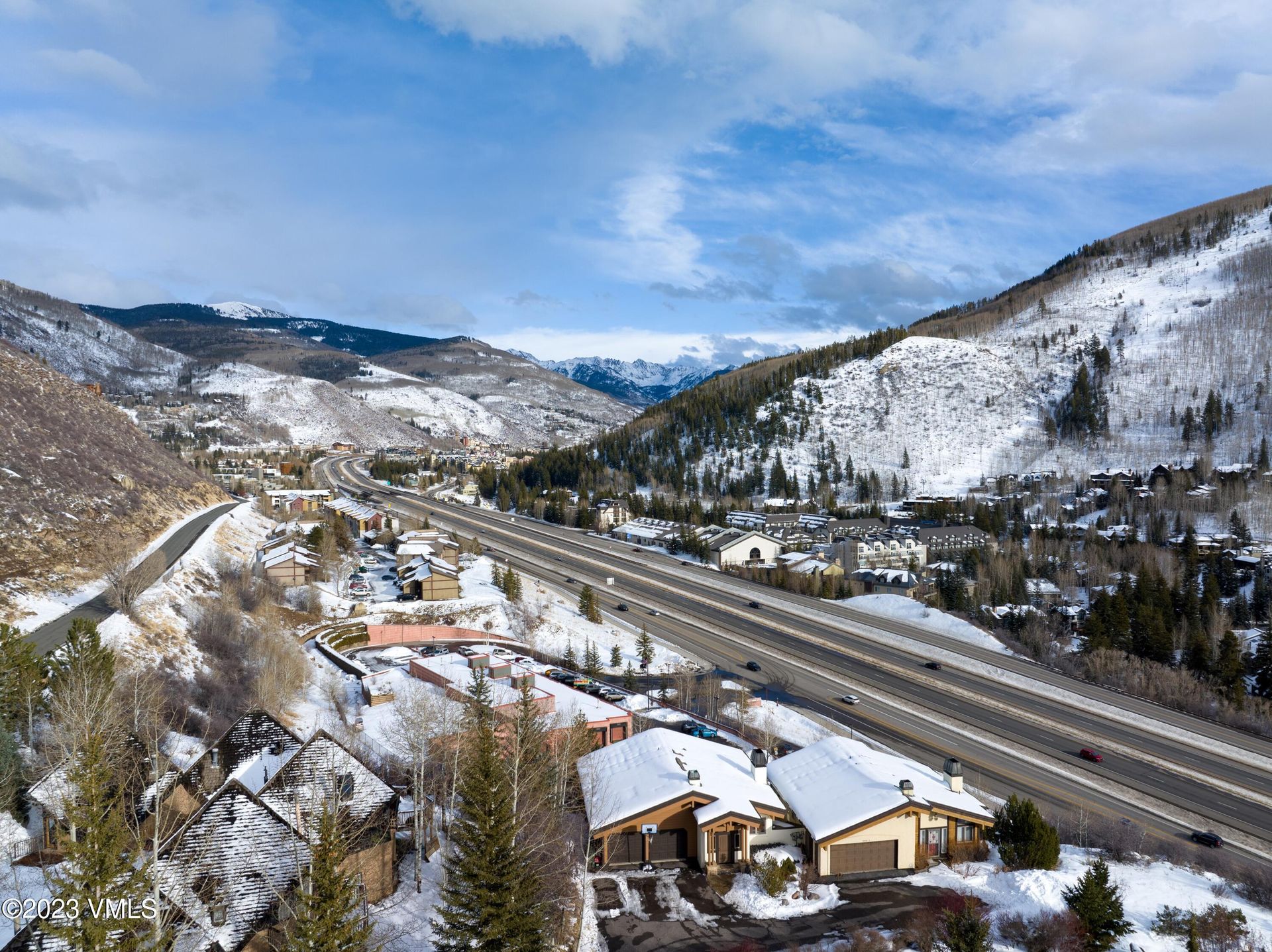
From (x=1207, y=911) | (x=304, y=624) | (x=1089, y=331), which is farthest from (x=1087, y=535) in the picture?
(x=1089, y=331)

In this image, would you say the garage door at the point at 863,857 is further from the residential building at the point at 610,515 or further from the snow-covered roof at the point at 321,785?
the residential building at the point at 610,515

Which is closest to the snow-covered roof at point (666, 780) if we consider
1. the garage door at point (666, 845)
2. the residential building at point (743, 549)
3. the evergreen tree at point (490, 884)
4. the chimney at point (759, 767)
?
the chimney at point (759, 767)

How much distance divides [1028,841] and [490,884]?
1859 centimetres

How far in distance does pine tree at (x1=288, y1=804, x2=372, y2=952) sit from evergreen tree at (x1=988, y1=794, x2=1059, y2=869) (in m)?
21.2

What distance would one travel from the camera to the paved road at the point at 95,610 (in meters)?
35.0

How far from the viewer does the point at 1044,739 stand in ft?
139

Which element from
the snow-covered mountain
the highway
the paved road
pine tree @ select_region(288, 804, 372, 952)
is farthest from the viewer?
the snow-covered mountain

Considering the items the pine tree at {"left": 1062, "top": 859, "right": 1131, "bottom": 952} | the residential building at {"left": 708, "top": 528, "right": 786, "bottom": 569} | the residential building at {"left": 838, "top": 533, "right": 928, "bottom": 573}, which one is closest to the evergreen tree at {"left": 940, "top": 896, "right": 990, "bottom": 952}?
the pine tree at {"left": 1062, "top": 859, "right": 1131, "bottom": 952}

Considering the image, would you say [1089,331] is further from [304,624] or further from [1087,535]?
[304,624]

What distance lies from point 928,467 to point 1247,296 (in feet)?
320

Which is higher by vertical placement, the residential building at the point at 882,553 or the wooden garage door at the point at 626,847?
the residential building at the point at 882,553

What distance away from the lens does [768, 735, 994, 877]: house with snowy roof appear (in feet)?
85.9

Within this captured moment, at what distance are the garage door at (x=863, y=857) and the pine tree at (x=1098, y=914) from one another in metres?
5.94

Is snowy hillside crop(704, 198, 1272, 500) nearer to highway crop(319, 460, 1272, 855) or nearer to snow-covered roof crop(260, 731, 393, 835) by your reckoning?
highway crop(319, 460, 1272, 855)
